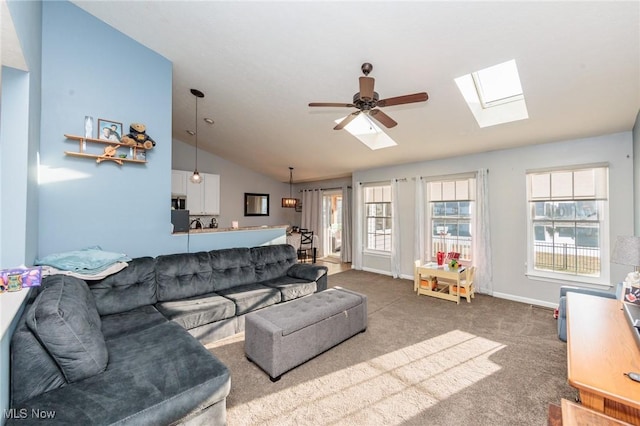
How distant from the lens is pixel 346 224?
7.41 meters

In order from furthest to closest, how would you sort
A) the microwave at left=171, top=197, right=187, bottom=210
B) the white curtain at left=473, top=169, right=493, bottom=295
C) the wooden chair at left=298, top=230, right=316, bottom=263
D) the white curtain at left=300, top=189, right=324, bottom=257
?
1. the white curtain at left=300, top=189, right=324, bottom=257
2. the wooden chair at left=298, top=230, right=316, bottom=263
3. the microwave at left=171, top=197, right=187, bottom=210
4. the white curtain at left=473, top=169, right=493, bottom=295

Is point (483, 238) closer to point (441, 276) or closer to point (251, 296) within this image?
point (441, 276)

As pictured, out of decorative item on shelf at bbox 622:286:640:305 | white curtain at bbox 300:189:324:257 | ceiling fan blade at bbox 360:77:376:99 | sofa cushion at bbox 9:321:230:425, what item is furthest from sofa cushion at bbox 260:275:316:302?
white curtain at bbox 300:189:324:257

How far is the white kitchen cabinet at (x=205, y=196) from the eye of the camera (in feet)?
19.4

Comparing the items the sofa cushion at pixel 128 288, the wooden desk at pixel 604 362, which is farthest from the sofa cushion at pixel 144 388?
the wooden desk at pixel 604 362

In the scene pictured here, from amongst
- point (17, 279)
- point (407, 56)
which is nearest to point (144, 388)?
point (17, 279)

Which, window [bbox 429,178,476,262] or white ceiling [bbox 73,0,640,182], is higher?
white ceiling [bbox 73,0,640,182]

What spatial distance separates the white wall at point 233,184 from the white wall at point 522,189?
4.69 meters

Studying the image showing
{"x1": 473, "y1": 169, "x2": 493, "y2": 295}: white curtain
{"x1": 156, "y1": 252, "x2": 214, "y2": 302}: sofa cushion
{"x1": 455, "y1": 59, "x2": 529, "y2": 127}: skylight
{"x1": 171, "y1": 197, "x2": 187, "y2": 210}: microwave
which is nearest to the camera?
{"x1": 156, "y1": 252, "x2": 214, "y2": 302}: sofa cushion

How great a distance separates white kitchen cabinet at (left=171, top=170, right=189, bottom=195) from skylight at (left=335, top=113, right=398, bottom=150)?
12.6ft

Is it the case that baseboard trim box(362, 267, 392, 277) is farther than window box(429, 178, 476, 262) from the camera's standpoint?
Yes

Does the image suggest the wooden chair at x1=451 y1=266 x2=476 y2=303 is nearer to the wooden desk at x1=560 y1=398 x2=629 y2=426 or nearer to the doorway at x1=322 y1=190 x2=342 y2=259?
the wooden desk at x1=560 y1=398 x2=629 y2=426

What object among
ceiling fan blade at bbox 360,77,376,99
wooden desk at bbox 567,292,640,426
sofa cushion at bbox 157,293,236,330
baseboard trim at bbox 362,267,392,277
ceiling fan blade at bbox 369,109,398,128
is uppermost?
ceiling fan blade at bbox 360,77,376,99

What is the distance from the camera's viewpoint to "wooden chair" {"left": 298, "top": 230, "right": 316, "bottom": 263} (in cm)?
737
